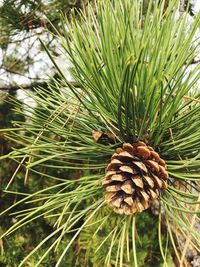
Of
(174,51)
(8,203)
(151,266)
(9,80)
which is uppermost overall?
(9,80)

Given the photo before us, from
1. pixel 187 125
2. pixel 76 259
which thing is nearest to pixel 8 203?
pixel 76 259

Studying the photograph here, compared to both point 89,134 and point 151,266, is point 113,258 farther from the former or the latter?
point 89,134

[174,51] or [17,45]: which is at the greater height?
[17,45]

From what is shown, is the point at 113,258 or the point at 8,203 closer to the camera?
the point at 113,258

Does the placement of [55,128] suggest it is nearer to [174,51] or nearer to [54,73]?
[174,51]

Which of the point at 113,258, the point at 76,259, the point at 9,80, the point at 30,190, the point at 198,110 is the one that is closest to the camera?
the point at 198,110

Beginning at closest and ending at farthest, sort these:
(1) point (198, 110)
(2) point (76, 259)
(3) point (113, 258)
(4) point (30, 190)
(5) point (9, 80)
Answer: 1. (1) point (198, 110)
2. (3) point (113, 258)
3. (2) point (76, 259)
4. (4) point (30, 190)
5. (5) point (9, 80)
